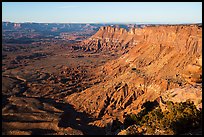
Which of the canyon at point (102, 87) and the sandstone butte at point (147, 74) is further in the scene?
the sandstone butte at point (147, 74)

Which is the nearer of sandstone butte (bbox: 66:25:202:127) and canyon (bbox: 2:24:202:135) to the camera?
canyon (bbox: 2:24:202:135)

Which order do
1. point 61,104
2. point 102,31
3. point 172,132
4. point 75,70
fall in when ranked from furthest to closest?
point 102,31 < point 75,70 < point 61,104 < point 172,132

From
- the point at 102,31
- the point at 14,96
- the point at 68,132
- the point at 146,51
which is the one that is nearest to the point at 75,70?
the point at 146,51

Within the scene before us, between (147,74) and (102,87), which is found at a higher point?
(147,74)

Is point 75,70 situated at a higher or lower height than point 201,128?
lower

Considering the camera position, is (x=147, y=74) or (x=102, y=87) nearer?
(x=147, y=74)

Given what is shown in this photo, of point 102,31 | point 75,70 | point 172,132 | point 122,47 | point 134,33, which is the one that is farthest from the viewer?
→ point 102,31

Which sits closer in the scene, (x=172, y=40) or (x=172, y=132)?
(x=172, y=132)

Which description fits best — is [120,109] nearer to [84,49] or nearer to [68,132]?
[68,132]
